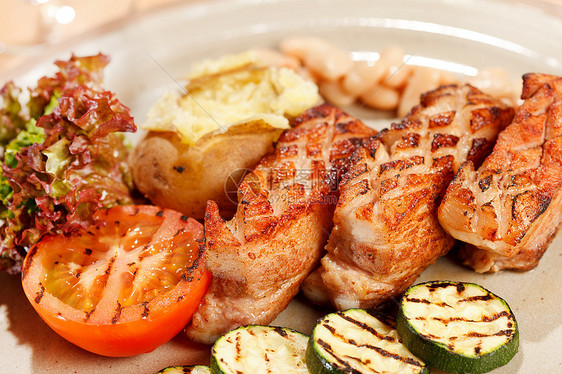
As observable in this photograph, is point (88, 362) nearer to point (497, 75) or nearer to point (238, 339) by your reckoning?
point (238, 339)

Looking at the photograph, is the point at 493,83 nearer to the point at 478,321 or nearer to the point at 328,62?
the point at 328,62

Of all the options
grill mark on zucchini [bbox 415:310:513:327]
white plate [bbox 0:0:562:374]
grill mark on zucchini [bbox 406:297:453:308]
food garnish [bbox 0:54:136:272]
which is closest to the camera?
grill mark on zucchini [bbox 415:310:513:327]

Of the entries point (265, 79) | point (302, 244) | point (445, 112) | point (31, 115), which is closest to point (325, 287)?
point (302, 244)

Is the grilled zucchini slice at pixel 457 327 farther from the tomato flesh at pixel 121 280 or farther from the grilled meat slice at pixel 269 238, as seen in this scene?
the tomato flesh at pixel 121 280

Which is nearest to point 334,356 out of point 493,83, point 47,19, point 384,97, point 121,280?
point 121,280

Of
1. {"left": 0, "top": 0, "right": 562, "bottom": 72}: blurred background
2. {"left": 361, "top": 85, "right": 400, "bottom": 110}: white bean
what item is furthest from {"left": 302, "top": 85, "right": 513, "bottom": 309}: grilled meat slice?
{"left": 0, "top": 0, "right": 562, "bottom": 72}: blurred background

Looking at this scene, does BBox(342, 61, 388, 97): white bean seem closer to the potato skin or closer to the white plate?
the white plate
